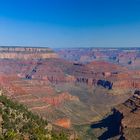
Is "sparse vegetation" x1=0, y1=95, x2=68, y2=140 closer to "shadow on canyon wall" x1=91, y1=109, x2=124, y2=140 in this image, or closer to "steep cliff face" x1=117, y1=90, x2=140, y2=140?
"steep cliff face" x1=117, y1=90, x2=140, y2=140

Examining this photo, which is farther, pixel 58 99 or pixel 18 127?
pixel 58 99

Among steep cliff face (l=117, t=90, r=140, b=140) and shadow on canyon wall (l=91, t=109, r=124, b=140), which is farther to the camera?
shadow on canyon wall (l=91, t=109, r=124, b=140)

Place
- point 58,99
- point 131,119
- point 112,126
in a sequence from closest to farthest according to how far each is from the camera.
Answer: point 131,119 < point 112,126 < point 58,99

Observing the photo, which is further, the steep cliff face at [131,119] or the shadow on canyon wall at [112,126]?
the shadow on canyon wall at [112,126]

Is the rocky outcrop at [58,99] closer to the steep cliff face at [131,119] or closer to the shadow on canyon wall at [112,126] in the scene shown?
the shadow on canyon wall at [112,126]

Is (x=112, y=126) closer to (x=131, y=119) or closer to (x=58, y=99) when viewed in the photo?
(x=131, y=119)

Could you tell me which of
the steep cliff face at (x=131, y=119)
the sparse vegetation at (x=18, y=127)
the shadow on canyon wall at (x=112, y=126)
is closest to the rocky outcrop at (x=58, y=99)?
the shadow on canyon wall at (x=112, y=126)

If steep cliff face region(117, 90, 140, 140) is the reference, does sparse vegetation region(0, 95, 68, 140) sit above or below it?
above

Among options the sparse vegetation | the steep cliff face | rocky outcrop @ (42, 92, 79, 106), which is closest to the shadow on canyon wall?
the steep cliff face

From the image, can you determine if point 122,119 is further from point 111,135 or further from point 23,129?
point 23,129

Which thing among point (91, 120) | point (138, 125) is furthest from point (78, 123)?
point (138, 125)

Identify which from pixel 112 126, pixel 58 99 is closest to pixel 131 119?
pixel 112 126
